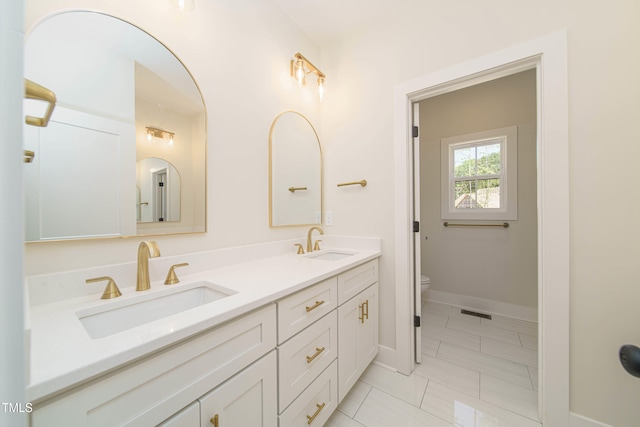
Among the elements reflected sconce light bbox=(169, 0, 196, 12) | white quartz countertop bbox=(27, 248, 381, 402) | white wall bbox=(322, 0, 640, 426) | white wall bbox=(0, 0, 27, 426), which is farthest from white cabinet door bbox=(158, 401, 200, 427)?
white wall bbox=(322, 0, 640, 426)

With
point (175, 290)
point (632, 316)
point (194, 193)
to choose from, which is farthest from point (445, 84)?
point (175, 290)

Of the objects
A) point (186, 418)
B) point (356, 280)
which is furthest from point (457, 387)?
point (186, 418)

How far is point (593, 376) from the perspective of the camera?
3.79ft

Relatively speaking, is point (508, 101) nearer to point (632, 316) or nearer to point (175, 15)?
point (632, 316)

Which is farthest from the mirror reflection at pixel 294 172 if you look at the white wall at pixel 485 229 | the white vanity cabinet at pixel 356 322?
the white wall at pixel 485 229

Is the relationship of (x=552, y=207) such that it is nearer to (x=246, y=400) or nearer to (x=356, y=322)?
(x=356, y=322)

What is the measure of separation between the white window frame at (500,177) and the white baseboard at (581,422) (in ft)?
5.89

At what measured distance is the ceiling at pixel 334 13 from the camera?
65.7 inches

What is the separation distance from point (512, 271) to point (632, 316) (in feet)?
4.99

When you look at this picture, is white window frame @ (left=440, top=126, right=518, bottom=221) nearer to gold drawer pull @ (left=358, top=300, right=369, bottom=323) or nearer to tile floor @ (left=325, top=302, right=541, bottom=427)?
tile floor @ (left=325, top=302, right=541, bottom=427)

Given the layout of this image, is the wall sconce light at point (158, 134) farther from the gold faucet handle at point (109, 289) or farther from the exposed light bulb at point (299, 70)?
the exposed light bulb at point (299, 70)

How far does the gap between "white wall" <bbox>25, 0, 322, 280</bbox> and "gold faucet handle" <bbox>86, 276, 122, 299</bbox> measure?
0.31 ft

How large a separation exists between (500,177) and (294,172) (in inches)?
93.6

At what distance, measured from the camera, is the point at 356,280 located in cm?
145
